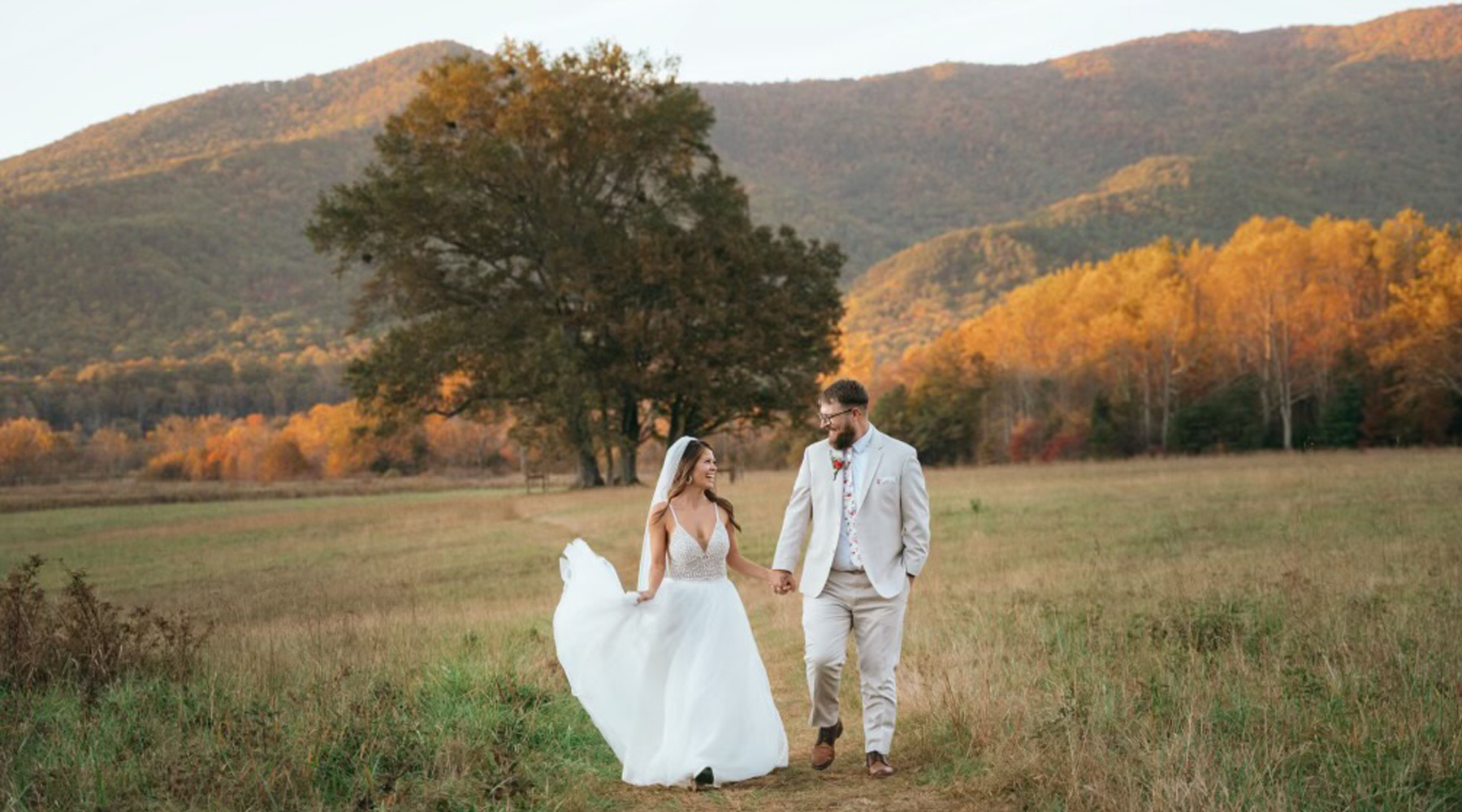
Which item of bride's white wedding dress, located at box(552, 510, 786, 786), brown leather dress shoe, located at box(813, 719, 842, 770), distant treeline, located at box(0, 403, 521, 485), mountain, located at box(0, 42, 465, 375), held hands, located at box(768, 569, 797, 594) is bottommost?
distant treeline, located at box(0, 403, 521, 485)

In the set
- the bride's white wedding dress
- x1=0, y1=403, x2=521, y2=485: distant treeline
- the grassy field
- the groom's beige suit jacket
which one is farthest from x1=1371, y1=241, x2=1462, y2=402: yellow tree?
x1=0, y1=403, x2=521, y2=485: distant treeline

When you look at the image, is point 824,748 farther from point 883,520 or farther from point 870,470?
point 870,470

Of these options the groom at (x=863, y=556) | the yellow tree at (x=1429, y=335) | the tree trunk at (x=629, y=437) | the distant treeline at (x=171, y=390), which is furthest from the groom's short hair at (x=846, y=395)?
the distant treeline at (x=171, y=390)

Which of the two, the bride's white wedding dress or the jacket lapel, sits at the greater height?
the jacket lapel

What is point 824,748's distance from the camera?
23.7 ft

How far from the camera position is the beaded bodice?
7613 millimetres

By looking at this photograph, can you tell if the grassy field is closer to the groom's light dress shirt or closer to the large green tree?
the groom's light dress shirt

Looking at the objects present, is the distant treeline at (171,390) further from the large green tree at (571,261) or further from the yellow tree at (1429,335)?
the yellow tree at (1429,335)

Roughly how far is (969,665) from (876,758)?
1950mm

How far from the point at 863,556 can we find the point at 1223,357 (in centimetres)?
6755

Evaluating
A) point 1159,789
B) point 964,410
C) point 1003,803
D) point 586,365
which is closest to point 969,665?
point 1003,803

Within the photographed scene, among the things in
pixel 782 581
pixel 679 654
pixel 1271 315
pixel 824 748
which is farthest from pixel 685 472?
pixel 1271 315

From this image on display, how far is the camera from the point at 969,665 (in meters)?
8.66

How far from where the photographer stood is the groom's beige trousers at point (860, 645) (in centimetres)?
699
